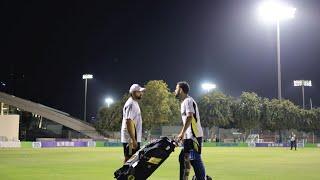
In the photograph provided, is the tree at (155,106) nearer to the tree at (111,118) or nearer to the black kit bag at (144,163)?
the tree at (111,118)

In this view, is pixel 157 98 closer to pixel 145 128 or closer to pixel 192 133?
pixel 145 128

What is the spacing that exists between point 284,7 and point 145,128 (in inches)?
1047

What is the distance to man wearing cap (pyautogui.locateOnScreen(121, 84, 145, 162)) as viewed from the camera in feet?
29.5

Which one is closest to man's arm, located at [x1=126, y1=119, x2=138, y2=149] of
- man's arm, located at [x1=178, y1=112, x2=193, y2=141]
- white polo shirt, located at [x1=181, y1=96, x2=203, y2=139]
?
man's arm, located at [x1=178, y1=112, x2=193, y2=141]

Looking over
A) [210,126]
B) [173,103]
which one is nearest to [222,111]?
[210,126]

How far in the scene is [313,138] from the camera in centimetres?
6309

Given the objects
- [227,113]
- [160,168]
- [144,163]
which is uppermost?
[227,113]

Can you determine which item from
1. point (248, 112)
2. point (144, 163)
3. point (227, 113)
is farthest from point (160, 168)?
point (248, 112)

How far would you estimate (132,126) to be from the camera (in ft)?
29.6

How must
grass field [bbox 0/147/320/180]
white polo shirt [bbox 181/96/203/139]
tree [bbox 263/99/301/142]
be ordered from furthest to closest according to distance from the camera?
1. tree [bbox 263/99/301/142]
2. grass field [bbox 0/147/320/180]
3. white polo shirt [bbox 181/96/203/139]

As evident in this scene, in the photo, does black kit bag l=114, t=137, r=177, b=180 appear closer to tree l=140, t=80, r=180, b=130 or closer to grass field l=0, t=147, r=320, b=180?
grass field l=0, t=147, r=320, b=180

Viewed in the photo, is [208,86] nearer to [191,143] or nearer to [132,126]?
[191,143]

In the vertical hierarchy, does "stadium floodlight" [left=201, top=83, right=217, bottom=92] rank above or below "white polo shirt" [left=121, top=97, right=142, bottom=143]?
above

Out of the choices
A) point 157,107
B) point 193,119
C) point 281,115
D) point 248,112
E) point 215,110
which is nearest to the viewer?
point 193,119
